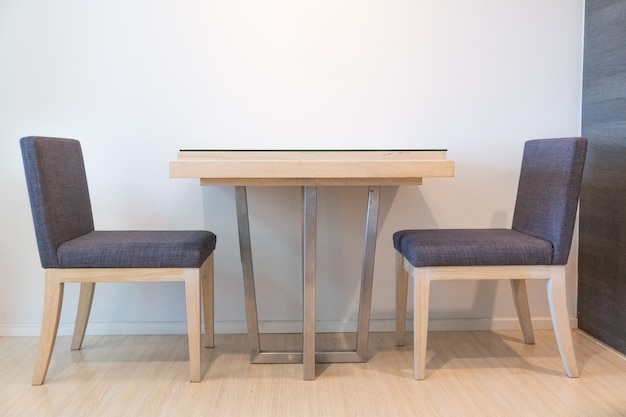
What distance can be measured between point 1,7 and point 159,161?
36.8 inches

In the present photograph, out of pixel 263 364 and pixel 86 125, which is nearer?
pixel 263 364

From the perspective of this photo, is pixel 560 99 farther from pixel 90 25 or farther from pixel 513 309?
pixel 90 25

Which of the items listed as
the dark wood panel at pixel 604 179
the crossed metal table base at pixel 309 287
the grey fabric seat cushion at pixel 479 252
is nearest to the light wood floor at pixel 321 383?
the crossed metal table base at pixel 309 287

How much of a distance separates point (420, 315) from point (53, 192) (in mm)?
1343

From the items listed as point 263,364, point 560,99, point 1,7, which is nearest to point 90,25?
point 1,7

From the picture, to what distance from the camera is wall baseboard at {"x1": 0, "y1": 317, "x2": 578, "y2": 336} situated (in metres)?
2.15

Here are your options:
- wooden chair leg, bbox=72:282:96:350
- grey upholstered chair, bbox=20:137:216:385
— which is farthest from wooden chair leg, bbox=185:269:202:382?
wooden chair leg, bbox=72:282:96:350

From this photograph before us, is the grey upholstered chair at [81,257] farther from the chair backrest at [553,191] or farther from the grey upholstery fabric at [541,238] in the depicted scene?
the chair backrest at [553,191]

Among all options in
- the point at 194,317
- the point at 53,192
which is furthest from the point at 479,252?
the point at 53,192

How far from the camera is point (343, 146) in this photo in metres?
2.12

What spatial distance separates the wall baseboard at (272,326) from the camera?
2146 mm

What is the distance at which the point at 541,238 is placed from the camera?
1.71 meters

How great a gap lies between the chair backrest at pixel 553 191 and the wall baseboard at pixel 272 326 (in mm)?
553

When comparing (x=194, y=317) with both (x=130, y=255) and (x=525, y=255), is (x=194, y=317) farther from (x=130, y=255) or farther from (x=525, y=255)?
(x=525, y=255)
